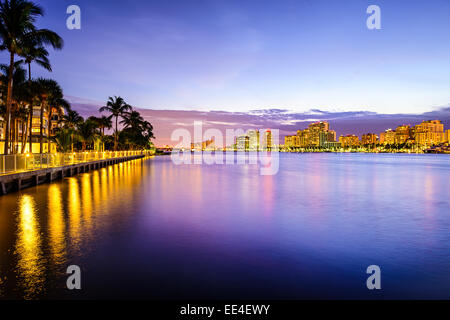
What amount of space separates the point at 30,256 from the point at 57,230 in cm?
320

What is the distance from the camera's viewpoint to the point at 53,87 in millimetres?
47750

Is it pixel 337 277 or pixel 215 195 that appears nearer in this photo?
pixel 337 277

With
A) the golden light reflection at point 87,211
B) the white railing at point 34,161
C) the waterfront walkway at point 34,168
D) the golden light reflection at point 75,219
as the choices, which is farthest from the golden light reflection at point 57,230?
the white railing at point 34,161

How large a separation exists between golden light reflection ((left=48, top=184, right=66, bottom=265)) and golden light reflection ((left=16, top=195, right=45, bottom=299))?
33 cm

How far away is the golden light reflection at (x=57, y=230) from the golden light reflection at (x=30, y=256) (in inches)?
13.1

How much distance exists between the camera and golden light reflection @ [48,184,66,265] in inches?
344

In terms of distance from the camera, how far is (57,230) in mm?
11625

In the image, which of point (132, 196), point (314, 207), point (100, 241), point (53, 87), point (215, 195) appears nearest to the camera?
point (100, 241)

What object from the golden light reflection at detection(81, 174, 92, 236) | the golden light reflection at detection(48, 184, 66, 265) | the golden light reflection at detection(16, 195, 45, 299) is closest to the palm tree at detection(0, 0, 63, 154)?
the golden light reflection at detection(81, 174, 92, 236)

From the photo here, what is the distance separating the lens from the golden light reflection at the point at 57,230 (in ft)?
28.7

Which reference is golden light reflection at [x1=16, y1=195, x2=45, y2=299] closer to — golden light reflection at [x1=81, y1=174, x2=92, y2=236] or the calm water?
the calm water
